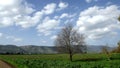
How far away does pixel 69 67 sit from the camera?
3459 cm

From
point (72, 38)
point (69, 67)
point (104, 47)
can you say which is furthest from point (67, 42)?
point (69, 67)

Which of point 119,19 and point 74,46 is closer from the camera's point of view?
point 119,19

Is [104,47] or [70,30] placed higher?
[70,30]

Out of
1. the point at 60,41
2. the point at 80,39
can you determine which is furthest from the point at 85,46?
the point at 60,41

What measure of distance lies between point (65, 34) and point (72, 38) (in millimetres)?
2227

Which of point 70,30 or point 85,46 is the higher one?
point 70,30

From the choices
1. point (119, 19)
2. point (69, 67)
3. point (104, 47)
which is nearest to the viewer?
point (119, 19)

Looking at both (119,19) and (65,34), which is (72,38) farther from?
(119,19)

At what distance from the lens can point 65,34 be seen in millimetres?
75625

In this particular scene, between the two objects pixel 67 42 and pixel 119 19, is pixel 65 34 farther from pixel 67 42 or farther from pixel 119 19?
pixel 119 19

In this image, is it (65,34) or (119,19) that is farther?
(65,34)

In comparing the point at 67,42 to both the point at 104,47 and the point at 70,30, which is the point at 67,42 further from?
the point at 104,47

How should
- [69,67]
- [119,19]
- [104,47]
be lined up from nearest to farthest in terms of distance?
[119,19] < [69,67] < [104,47]

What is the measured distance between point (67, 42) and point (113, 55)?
13.2 metres
